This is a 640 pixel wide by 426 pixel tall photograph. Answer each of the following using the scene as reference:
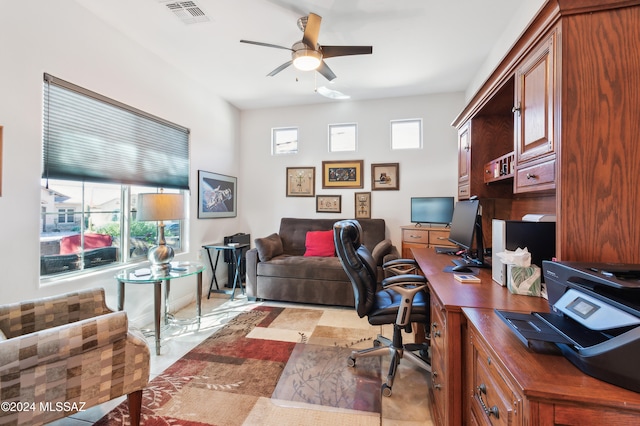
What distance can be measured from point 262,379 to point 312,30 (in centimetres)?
Answer: 269

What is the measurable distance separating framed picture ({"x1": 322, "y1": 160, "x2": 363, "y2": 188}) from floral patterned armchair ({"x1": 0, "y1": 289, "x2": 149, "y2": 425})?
3345mm

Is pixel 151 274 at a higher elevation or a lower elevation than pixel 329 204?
lower

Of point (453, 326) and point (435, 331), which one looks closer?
point (453, 326)

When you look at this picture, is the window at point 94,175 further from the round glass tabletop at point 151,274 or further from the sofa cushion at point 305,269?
the sofa cushion at point 305,269

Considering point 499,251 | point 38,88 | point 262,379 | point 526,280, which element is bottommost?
point 262,379

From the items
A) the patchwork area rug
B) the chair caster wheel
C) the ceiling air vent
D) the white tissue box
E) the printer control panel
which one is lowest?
the patchwork area rug

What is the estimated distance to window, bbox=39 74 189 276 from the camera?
82.7 inches

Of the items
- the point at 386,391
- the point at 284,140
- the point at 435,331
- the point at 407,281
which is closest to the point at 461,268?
the point at 407,281

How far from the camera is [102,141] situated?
2436mm

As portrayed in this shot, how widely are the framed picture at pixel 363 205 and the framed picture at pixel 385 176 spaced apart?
0.58ft

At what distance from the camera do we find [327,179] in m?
4.46

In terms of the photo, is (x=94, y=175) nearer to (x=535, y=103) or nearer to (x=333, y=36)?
(x=333, y=36)

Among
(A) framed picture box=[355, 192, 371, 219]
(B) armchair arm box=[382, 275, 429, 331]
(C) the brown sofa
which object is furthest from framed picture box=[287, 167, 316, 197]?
(B) armchair arm box=[382, 275, 429, 331]

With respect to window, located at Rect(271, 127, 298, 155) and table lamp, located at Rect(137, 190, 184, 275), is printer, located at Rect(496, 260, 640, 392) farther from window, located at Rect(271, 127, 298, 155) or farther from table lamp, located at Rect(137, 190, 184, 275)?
window, located at Rect(271, 127, 298, 155)
